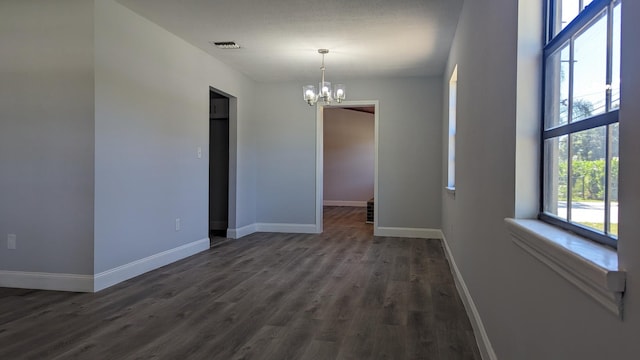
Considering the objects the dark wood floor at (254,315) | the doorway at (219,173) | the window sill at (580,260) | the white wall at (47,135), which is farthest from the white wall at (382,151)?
the window sill at (580,260)

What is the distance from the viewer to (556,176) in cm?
150

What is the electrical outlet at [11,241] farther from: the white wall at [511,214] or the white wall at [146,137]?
the white wall at [511,214]

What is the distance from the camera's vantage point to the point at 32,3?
3566 mm

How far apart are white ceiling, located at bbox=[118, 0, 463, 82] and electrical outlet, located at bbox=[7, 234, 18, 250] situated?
2250mm

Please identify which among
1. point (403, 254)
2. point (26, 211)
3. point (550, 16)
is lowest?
point (403, 254)

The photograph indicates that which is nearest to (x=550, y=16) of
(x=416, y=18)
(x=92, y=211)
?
(x=416, y=18)

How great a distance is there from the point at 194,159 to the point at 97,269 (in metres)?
1.85

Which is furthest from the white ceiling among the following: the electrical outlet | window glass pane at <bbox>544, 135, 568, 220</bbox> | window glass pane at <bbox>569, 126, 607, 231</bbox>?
window glass pane at <bbox>569, 126, 607, 231</bbox>

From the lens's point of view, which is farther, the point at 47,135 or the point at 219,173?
the point at 219,173

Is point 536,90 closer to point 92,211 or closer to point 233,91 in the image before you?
point 92,211

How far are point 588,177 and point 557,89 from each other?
0.44 meters

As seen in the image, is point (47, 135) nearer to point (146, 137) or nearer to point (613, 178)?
point (146, 137)

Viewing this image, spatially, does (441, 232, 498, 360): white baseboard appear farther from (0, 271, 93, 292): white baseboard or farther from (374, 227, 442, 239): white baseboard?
(0, 271, 93, 292): white baseboard

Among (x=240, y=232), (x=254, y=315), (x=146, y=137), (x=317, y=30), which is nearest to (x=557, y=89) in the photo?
(x=254, y=315)
